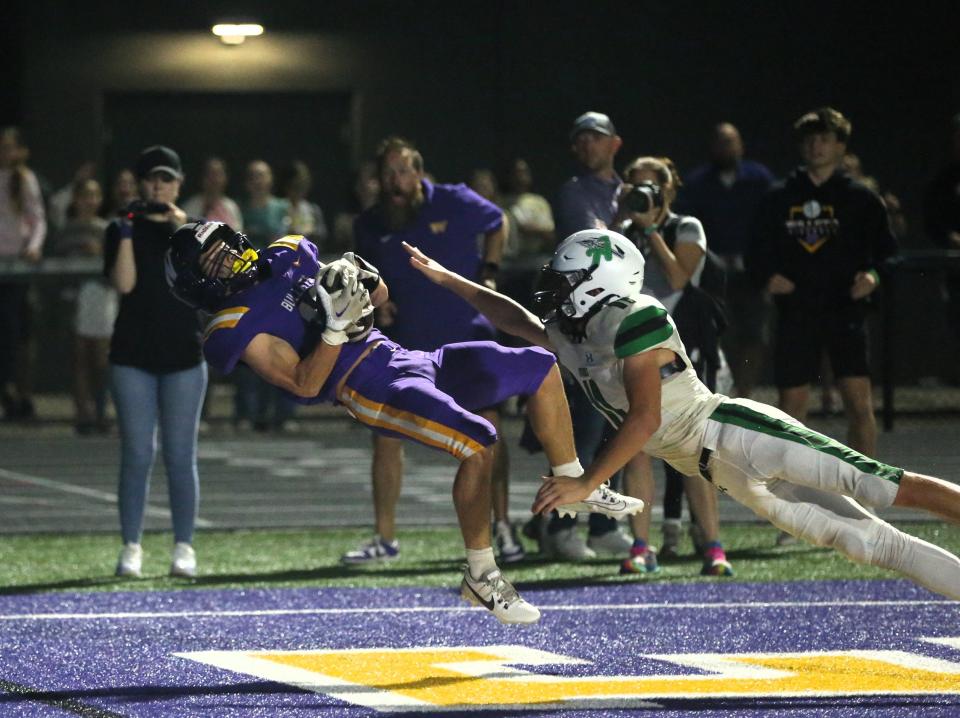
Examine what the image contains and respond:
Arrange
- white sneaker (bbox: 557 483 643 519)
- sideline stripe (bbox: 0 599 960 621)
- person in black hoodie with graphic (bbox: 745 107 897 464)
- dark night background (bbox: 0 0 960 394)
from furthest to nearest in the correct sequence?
dark night background (bbox: 0 0 960 394) < person in black hoodie with graphic (bbox: 745 107 897 464) < sideline stripe (bbox: 0 599 960 621) < white sneaker (bbox: 557 483 643 519)

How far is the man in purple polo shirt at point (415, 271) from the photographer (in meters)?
10.5

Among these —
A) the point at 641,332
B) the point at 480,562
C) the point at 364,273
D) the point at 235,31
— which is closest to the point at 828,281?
the point at 641,332

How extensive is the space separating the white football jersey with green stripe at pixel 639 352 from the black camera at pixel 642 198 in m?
2.17

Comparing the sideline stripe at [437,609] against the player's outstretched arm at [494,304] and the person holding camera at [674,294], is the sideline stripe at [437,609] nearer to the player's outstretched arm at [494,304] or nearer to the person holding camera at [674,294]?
the person holding camera at [674,294]

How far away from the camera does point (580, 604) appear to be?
905cm

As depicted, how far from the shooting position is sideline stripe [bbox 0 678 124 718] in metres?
6.62

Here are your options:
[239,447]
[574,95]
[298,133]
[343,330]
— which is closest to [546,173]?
[574,95]

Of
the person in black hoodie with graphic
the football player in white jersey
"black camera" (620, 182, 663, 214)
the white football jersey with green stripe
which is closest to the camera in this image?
the football player in white jersey

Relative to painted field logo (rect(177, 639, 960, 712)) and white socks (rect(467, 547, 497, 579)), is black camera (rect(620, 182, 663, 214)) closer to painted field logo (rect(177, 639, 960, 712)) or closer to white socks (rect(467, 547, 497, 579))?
painted field logo (rect(177, 639, 960, 712))

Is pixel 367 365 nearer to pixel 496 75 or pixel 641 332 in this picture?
pixel 641 332

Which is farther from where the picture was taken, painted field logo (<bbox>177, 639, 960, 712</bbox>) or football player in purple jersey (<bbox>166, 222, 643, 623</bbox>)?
football player in purple jersey (<bbox>166, 222, 643, 623</bbox>)

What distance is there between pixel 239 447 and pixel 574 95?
300 inches

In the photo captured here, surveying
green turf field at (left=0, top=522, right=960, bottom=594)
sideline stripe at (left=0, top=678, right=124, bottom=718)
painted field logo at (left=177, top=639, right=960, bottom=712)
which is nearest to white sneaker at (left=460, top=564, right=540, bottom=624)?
painted field logo at (left=177, top=639, right=960, bottom=712)

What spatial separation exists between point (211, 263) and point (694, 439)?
6.52 feet
